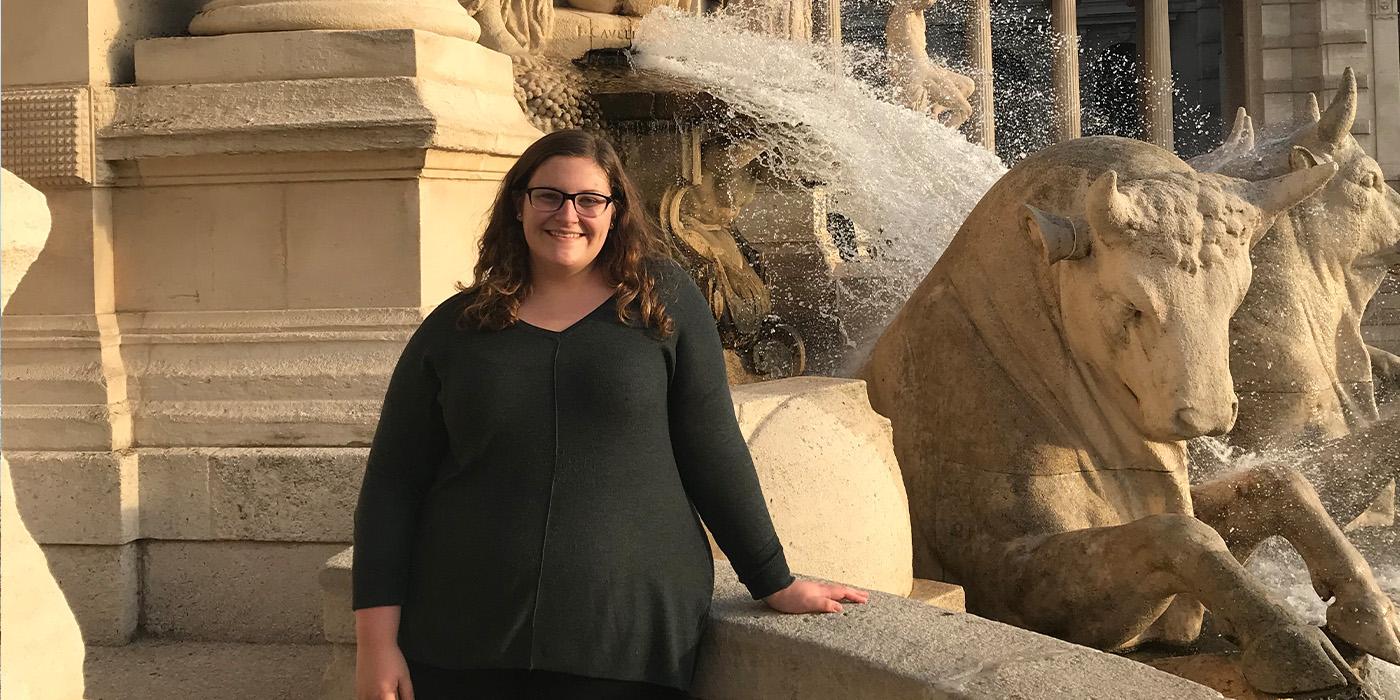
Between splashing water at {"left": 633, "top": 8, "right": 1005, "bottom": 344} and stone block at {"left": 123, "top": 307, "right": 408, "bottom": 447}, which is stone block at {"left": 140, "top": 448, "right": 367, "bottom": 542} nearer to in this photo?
stone block at {"left": 123, "top": 307, "right": 408, "bottom": 447}

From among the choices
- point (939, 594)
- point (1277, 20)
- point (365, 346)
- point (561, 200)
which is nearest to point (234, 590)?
point (365, 346)

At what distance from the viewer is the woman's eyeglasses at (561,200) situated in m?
2.46

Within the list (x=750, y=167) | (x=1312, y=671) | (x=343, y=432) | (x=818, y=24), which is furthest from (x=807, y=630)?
(x=818, y=24)

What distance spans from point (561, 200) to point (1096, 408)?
7.13ft

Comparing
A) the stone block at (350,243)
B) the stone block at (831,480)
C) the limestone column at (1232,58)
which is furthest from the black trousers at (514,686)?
the limestone column at (1232,58)

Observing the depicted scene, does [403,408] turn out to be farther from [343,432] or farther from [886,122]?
[886,122]

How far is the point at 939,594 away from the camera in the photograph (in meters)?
3.86

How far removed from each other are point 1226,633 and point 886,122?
344 cm

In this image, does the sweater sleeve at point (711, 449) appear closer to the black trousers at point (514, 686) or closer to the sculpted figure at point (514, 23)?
the black trousers at point (514, 686)

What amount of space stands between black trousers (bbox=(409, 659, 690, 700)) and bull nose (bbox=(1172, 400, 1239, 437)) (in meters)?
1.92

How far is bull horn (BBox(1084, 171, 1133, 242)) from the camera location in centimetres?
375

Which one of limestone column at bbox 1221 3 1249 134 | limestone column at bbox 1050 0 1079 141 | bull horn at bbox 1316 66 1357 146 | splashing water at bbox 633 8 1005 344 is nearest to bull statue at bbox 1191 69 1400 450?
bull horn at bbox 1316 66 1357 146

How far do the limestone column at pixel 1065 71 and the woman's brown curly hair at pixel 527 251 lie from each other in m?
28.1

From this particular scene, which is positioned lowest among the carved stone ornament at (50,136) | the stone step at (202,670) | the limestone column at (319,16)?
the stone step at (202,670)
